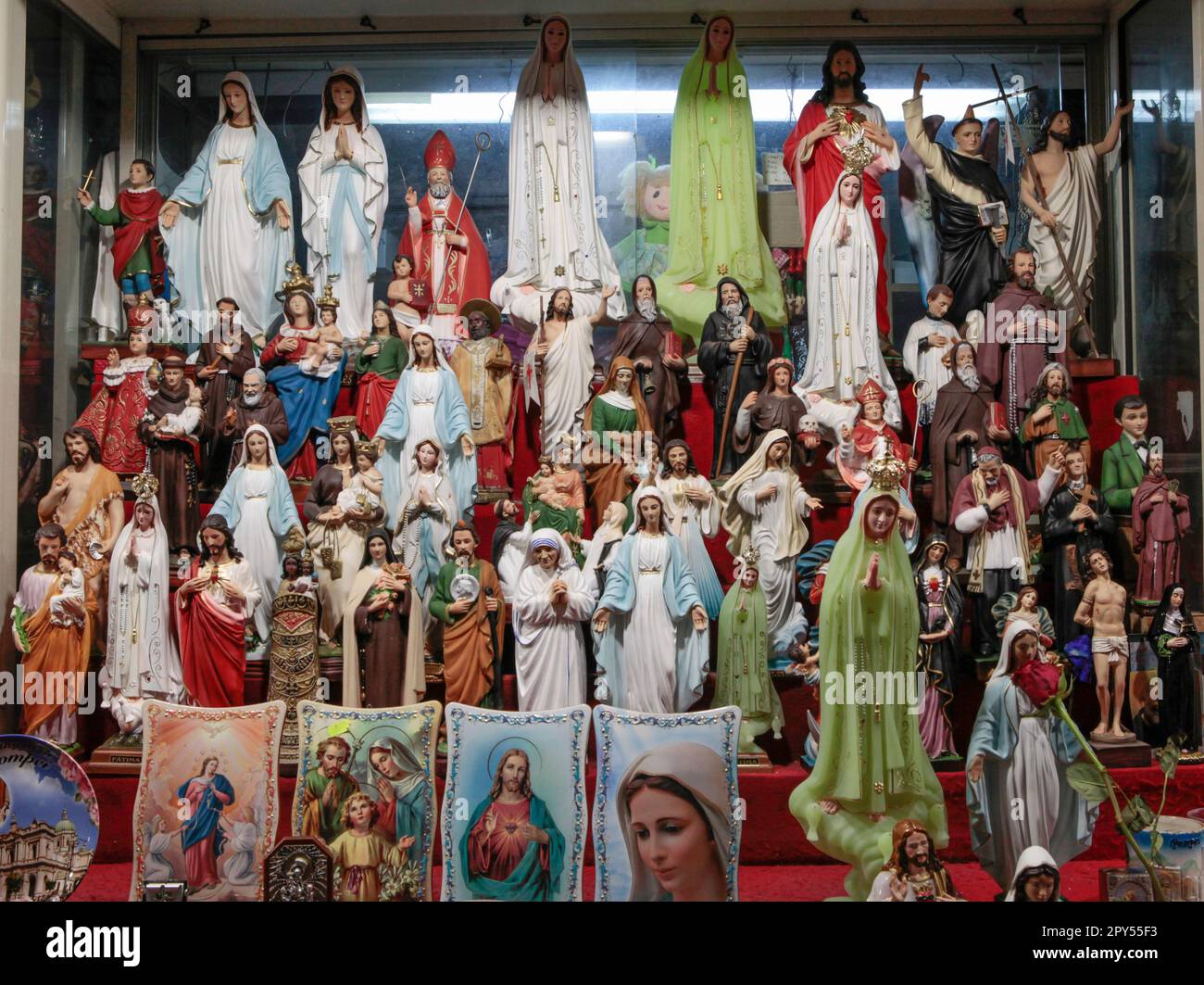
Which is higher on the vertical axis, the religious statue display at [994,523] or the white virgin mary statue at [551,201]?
the white virgin mary statue at [551,201]

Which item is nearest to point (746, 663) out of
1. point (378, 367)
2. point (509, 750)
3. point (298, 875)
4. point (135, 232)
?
point (509, 750)

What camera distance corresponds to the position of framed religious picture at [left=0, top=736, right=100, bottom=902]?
647 centimetres

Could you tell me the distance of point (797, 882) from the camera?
22.7 ft

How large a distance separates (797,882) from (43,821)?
3269 mm

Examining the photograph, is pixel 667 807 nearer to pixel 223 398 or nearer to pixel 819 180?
pixel 223 398

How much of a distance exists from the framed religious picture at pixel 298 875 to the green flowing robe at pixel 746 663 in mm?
2122

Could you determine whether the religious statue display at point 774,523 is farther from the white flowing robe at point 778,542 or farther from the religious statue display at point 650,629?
the religious statue display at point 650,629

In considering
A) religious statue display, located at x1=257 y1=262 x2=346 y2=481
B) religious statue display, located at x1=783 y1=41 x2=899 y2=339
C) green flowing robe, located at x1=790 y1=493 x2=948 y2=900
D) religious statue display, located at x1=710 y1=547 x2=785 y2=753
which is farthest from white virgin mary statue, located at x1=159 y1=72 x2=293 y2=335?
green flowing robe, located at x1=790 y1=493 x2=948 y2=900

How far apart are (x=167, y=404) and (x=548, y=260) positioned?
2247 millimetres

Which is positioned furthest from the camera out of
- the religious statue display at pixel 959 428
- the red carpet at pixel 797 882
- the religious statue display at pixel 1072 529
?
the religious statue display at pixel 959 428

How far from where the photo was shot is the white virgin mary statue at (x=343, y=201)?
29.0ft

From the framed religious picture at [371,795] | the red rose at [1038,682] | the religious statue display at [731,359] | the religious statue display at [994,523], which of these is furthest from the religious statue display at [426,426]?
the red rose at [1038,682]

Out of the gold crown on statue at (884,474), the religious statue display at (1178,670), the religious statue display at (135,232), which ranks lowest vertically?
the religious statue display at (1178,670)
